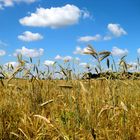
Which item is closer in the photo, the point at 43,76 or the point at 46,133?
the point at 46,133

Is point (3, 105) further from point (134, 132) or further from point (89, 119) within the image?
point (134, 132)

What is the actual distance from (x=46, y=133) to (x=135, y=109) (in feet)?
3.90

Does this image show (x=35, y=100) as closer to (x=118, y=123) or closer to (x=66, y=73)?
(x=66, y=73)

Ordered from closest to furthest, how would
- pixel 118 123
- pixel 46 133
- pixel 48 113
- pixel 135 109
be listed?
pixel 46 133, pixel 118 123, pixel 135 109, pixel 48 113

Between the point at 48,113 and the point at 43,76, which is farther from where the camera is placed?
the point at 43,76

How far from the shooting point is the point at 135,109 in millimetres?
3639

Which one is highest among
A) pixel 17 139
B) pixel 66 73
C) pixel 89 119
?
pixel 66 73

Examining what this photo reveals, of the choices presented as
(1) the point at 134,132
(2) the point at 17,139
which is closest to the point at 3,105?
(2) the point at 17,139

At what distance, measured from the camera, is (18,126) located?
325 centimetres

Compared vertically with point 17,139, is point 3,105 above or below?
above

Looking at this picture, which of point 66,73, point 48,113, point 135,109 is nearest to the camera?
point 66,73

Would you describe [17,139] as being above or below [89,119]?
below

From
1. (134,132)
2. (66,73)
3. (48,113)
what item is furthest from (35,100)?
(134,132)

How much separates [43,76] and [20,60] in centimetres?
120
